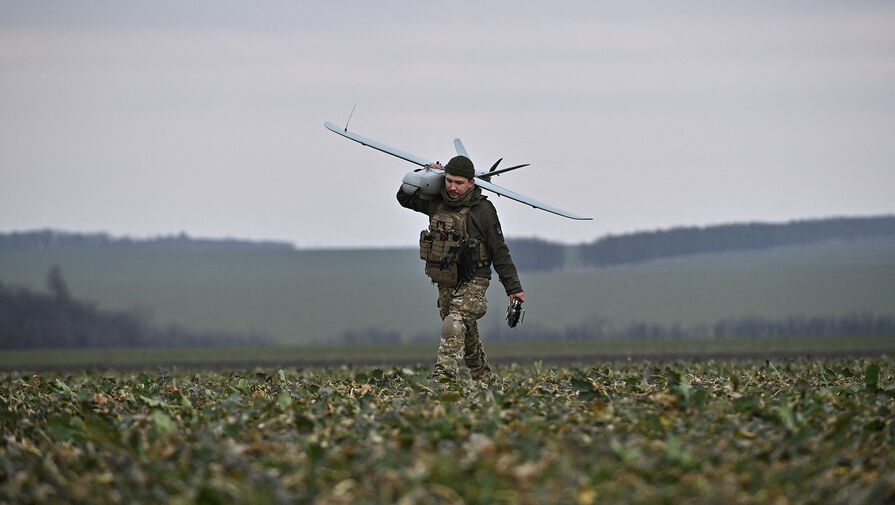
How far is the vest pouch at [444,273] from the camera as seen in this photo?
1566 cm

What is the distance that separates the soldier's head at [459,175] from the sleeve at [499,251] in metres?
0.42

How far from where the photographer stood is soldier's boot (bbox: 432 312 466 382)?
1516cm

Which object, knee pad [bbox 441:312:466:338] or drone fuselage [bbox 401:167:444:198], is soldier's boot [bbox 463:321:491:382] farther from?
drone fuselage [bbox 401:167:444:198]

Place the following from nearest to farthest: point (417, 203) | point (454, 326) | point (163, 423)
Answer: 1. point (163, 423)
2. point (454, 326)
3. point (417, 203)

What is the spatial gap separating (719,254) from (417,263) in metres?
24.3

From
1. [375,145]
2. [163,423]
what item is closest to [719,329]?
[375,145]

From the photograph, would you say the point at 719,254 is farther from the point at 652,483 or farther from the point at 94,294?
the point at 652,483

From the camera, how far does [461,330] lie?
15.4m

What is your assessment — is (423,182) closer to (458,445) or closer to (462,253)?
(462,253)

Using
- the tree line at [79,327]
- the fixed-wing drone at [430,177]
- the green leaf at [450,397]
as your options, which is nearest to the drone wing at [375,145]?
the fixed-wing drone at [430,177]

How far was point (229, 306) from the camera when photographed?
3856 inches

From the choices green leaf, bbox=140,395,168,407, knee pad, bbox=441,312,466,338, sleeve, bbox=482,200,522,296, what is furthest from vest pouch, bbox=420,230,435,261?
green leaf, bbox=140,395,168,407

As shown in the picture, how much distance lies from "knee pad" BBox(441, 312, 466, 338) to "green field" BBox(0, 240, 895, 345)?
5940cm

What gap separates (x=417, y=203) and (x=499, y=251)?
1169 mm
